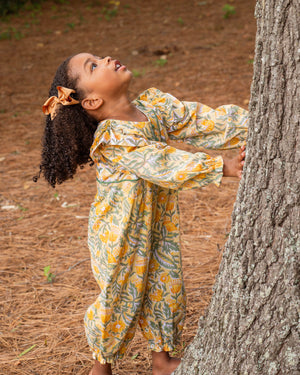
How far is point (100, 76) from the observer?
7.10 ft

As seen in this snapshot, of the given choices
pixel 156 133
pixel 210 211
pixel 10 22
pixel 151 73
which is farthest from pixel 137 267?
pixel 10 22

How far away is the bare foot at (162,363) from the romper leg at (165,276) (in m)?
0.06

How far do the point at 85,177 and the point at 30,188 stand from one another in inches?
22.3

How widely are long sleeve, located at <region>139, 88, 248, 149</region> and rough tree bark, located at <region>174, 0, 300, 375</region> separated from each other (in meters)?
0.58

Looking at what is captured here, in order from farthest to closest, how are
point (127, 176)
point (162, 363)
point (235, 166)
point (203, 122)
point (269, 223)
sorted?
point (162, 363)
point (203, 122)
point (127, 176)
point (235, 166)
point (269, 223)

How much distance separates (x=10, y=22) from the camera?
11.5 meters

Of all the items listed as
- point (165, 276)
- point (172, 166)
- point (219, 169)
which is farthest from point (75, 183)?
point (219, 169)

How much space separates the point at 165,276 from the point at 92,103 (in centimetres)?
91

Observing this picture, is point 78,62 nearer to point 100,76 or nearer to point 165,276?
point 100,76

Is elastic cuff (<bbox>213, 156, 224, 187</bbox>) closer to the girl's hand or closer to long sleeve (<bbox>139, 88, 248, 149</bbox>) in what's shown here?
the girl's hand

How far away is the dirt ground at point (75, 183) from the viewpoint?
9.58 ft

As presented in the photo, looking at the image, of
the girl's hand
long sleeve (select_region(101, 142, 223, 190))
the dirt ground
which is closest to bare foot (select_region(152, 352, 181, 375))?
the dirt ground

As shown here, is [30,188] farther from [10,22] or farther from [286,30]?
[10,22]

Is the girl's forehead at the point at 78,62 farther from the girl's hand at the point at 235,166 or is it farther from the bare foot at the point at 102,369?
the bare foot at the point at 102,369
